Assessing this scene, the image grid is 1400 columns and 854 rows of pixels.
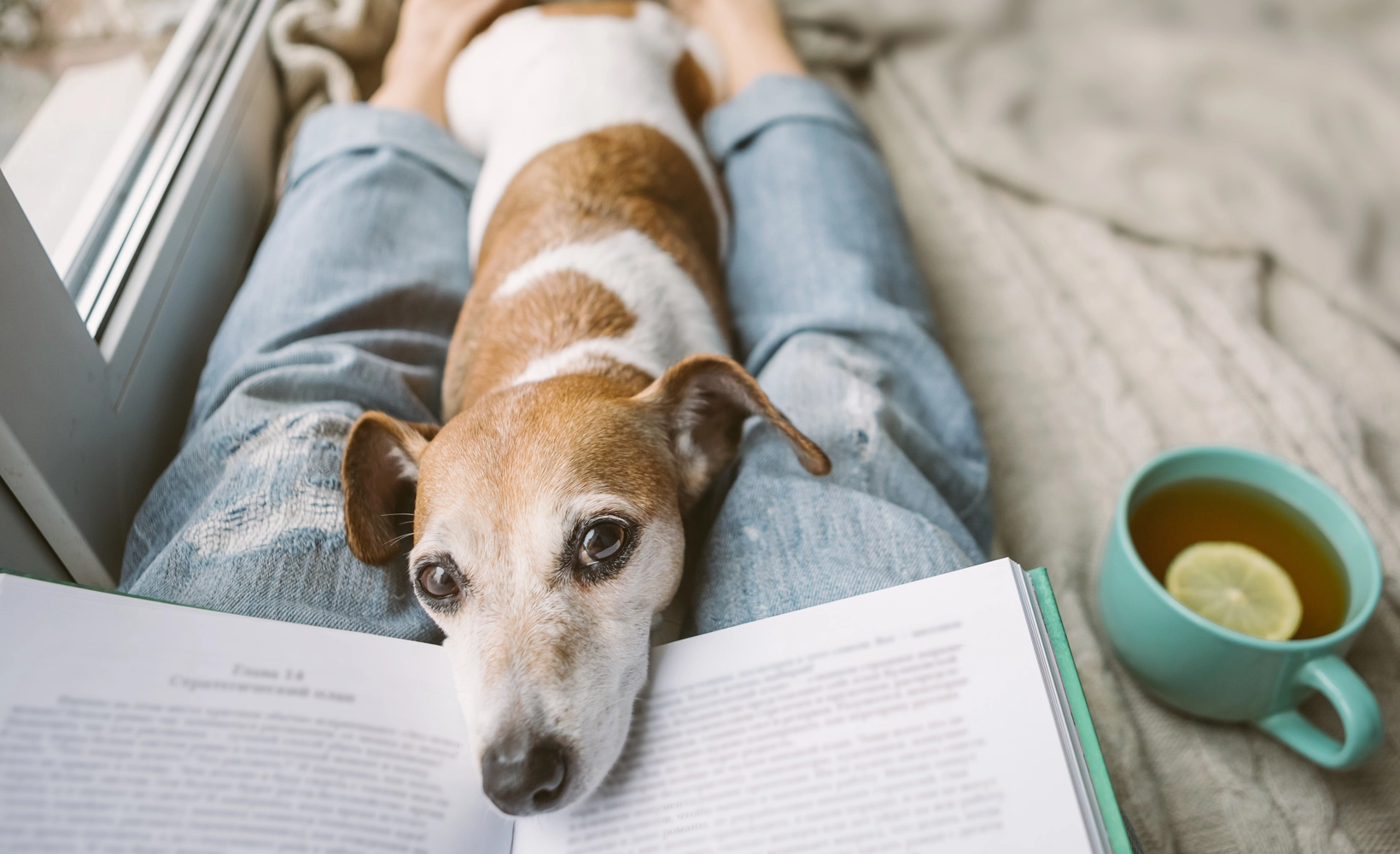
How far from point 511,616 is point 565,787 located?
0.18m

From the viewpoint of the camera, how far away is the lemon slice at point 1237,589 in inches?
43.6

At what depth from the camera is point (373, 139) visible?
1621mm

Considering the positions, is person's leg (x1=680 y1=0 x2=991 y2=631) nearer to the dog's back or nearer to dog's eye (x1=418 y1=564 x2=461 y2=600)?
the dog's back

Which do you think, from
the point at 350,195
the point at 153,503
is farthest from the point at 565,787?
the point at 350,195

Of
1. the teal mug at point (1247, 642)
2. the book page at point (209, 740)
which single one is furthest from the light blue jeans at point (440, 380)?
the teal mug at point (1247, 642)

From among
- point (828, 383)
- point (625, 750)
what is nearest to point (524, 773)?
point (625, 750)

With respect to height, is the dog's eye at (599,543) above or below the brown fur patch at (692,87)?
above

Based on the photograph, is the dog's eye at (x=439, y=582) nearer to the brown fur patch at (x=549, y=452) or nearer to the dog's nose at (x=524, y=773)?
the brown fur patch at (x=549, y=452)

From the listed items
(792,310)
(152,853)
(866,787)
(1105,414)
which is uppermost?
(152,853)

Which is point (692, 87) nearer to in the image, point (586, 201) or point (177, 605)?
point (586, 201)

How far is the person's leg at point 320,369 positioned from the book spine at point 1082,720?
713 millimetres

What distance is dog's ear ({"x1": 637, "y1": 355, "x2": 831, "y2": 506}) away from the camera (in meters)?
0.99

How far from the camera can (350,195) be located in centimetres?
151

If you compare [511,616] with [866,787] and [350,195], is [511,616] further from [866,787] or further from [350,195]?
[350,195]
